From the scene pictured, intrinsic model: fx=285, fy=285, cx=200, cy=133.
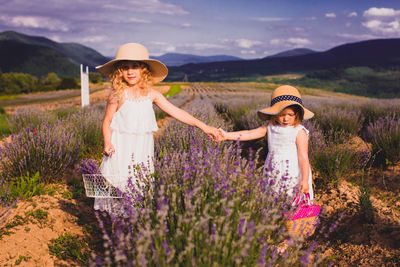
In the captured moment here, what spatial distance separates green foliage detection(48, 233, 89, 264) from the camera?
2.37 metres

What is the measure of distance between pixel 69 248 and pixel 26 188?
132 centimetres

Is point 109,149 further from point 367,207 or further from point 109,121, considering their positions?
point 367,207

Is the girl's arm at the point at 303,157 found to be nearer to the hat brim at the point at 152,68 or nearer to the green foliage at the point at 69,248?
the hat brim at the point at 152,68

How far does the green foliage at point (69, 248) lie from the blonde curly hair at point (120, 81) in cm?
133

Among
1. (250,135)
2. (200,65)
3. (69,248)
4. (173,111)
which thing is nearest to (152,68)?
(173,111)

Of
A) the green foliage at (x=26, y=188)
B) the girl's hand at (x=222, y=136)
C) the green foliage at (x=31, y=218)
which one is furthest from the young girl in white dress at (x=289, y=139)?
the green foliage at (x=26, y=188)

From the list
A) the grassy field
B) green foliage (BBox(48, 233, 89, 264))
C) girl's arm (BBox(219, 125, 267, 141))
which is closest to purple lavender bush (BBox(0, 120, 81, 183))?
the grassy field

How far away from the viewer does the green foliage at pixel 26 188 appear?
3159 mm

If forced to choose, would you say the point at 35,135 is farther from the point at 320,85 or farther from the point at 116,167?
the point at 320,85

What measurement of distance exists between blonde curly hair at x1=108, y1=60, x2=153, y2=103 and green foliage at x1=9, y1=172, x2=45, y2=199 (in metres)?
1.56

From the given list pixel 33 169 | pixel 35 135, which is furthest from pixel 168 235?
pixel 35 135

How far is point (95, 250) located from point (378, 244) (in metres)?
2.54

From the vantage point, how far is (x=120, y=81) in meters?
2.73

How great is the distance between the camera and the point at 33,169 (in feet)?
11.9
